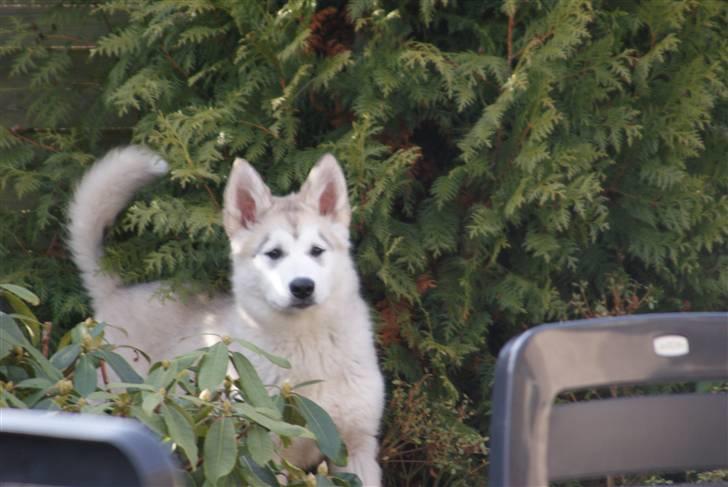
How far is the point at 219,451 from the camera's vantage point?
2.78 metres

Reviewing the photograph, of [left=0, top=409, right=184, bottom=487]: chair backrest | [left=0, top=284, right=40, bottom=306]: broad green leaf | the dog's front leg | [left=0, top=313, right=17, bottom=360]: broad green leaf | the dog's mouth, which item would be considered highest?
[left=0, top=409, right=184, bottom=487]: chair backrest

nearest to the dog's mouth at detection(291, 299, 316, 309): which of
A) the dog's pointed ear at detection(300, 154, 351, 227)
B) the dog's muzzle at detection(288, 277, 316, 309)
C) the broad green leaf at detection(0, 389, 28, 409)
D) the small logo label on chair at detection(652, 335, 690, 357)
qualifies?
the dog's muzzle at detection(288, 277, 316, 309)

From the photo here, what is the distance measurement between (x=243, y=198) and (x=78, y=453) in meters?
3.21

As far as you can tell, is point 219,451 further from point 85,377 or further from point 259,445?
point 85,377

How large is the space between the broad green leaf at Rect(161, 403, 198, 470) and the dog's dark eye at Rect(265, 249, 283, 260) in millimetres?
1501

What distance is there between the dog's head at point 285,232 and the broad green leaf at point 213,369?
3.78 feet

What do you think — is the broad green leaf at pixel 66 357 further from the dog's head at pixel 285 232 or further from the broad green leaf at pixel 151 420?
the dog's head at pixel 285 232

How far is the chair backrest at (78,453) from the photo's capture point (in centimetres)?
105

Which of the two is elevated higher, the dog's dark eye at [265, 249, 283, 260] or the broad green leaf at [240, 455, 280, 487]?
the dog's dark eye at [265, 249, 283, 260]

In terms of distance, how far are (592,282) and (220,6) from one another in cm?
190

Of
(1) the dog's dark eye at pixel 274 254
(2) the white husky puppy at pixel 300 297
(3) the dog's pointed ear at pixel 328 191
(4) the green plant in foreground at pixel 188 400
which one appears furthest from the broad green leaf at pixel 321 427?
(3) the dog's pointed ear at pixel 328 191

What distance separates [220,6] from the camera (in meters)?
4.50

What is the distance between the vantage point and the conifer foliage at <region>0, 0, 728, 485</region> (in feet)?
14.4

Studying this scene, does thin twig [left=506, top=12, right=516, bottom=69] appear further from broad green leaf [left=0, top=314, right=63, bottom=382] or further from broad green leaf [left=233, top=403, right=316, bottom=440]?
broad green leaf [left=0, top=314, right=63, bottom=382]
